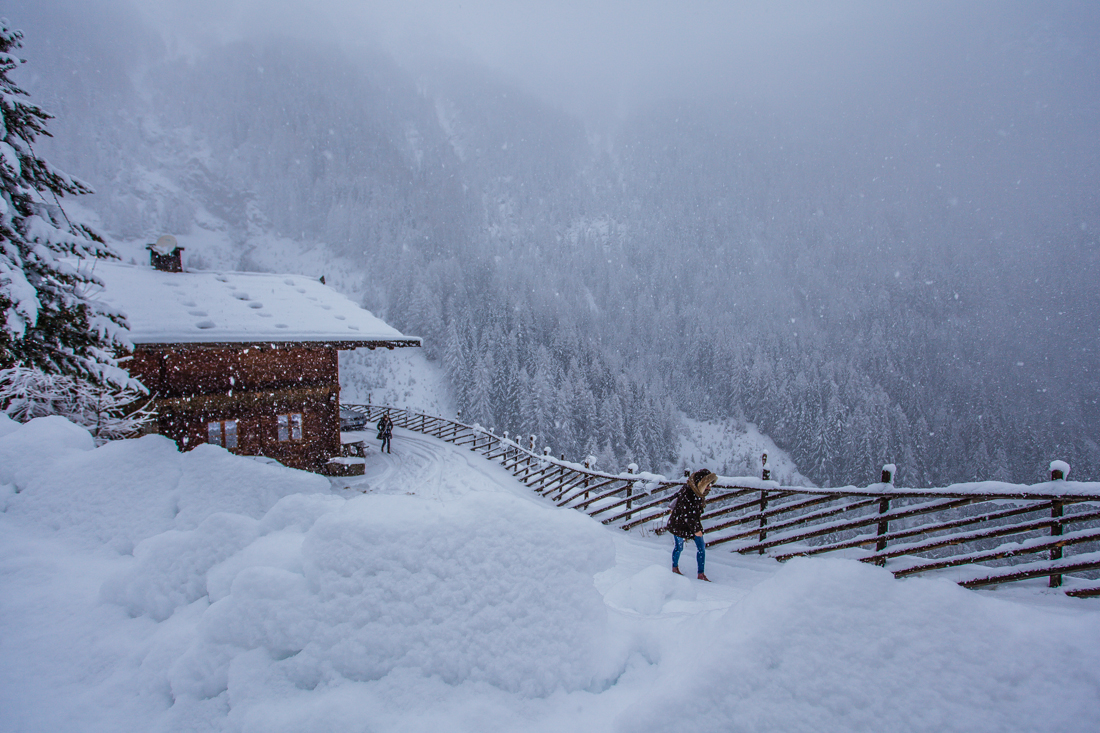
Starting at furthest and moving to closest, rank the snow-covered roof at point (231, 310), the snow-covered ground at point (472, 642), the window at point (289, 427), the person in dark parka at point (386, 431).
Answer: the person in dark parka at point (386, 431), the window at point (289, 427), the snow-covered roof at point (231, 310), the snow-covered ground at point (472, 642)

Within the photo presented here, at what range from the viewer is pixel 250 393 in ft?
43.1

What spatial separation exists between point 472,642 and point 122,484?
178 inches

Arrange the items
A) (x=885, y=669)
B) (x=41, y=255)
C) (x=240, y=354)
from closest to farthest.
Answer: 1. (x=885, y=669)
2. (x=41, y=255)
3. (x=240, y=354)

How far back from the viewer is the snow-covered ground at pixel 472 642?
184cm

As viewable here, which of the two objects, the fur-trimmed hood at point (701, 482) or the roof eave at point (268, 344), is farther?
the roof eave at point (268, 344)

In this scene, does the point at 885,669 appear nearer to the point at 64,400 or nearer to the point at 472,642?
the point at 472,642

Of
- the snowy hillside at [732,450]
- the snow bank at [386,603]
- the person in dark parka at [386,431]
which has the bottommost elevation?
the snowy hillside at [732,450]

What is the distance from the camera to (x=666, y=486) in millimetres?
8414

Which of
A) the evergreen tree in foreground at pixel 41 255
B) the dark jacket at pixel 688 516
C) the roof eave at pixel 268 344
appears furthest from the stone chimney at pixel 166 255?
the dark jacket at pixel 688 516

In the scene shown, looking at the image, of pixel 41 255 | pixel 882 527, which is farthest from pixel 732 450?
pixel 41 255

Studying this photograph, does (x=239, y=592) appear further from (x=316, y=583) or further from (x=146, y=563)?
(x=146, y=563)

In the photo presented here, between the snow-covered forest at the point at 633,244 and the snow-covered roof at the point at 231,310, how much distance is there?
2969 cm

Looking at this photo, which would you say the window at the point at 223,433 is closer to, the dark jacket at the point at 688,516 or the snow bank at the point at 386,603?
the snow bank at the point at 386,603

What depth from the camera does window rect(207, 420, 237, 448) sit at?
503 inches
